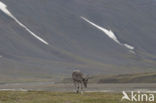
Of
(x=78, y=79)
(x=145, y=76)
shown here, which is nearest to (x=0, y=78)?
(x=145, y=76)

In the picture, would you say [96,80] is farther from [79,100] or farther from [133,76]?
[79,100]

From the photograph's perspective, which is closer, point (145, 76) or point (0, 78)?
point (145, 76)

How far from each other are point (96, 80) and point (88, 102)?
114942mm

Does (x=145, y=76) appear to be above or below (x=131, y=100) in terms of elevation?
above

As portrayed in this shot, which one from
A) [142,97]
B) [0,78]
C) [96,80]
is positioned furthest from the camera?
[0,78]

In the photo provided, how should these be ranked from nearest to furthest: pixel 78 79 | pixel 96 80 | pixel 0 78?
pixel 78 79, pixel 96 80, pixel 0 78

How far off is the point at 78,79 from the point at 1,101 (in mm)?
12274

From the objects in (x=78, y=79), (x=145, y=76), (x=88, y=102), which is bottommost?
(x=88, y=102)

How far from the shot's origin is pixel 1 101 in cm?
4297

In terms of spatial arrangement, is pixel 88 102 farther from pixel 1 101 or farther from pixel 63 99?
pixel 1 101

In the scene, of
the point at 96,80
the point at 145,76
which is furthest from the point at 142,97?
the point at 96,80

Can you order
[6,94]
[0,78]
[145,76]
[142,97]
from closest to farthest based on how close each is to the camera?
[142,97] → [6,94] → [145,76] → [0,78]

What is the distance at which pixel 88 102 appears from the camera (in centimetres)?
4162

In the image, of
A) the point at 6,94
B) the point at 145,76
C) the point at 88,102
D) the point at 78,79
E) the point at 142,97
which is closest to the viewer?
the point at 88,102
